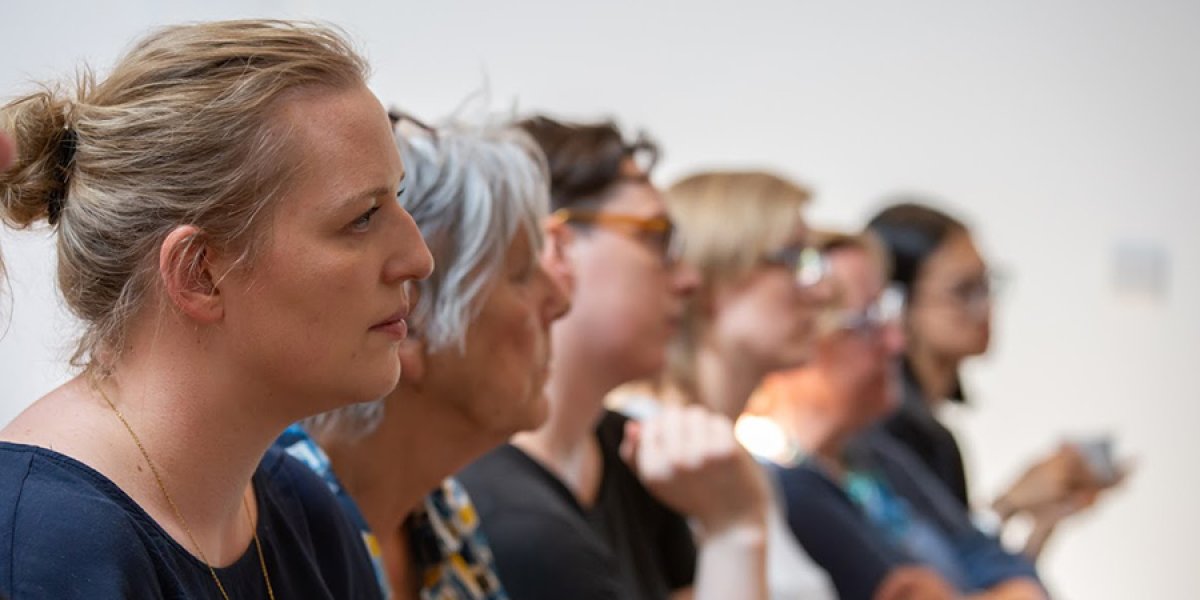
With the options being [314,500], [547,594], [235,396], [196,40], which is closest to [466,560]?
[547,594]

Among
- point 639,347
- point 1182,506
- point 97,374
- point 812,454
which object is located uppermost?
point 97,374

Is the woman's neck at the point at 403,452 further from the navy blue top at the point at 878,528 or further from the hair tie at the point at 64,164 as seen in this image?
the navy blue top at the point at 878,528

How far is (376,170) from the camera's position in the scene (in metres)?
0.96

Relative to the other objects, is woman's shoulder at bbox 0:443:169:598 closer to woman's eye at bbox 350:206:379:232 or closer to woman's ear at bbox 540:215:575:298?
woman's eye at bbox 350:206:379:232

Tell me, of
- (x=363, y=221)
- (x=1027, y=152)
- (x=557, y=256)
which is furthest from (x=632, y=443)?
(x=1027, y=152)

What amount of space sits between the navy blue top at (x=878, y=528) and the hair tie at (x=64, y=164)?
1575 millimetres

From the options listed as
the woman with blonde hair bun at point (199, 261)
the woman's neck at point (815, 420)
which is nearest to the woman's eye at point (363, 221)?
the woman with blonde hair bun at point (199, 261)

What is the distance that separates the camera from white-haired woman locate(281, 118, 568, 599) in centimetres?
136

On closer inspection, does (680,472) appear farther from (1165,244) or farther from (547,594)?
(1165,244)

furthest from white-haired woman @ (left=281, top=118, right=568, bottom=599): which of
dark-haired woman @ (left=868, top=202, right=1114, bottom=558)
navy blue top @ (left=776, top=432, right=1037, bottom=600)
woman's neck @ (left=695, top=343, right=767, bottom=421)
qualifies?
dark-haired woman @ (left=868, top=202, right=1114, bottom=558)

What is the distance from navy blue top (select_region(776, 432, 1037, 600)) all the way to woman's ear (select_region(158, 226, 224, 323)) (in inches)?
61.2

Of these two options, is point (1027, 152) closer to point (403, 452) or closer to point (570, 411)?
point (570, 411)

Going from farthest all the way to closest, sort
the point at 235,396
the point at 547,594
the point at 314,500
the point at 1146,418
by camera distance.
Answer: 1. the point at 1146,418
2. the point at 547,594
3. the point at 314,500
4. the point at 235,396

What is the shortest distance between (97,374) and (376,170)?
220mm
